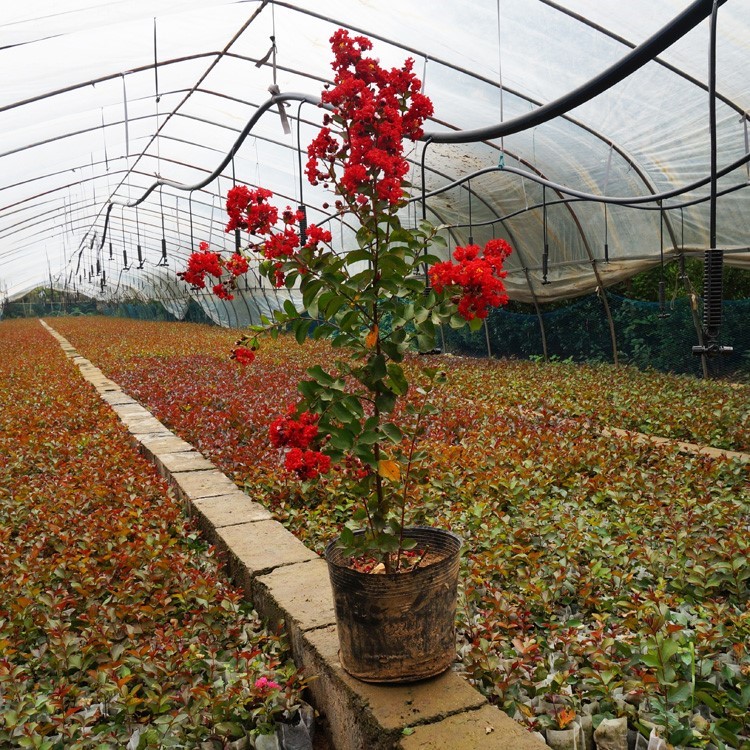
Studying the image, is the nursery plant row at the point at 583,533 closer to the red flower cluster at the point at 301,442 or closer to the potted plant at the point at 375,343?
the potted plant at the point at 375,343

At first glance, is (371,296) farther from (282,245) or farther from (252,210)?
(252,210)

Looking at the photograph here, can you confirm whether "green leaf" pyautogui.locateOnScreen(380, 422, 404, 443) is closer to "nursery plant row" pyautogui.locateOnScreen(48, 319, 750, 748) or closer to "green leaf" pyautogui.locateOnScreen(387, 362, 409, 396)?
"green leaf" pyautogui.locateOnScreen(387, 362, 409, 396)

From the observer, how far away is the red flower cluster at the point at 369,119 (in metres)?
2.43

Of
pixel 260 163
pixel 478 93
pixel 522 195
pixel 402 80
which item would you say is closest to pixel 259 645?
pixel 402 80

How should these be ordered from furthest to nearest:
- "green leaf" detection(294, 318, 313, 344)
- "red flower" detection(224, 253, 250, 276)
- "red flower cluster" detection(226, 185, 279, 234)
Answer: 1. "red flower" detection(224, 253, 250, 276)
2. "red flower cluster" detection(226, 185, 279, 234)
3. "green leaf" detection(294, 318, 313, 344)

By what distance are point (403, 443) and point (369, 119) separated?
348 cm

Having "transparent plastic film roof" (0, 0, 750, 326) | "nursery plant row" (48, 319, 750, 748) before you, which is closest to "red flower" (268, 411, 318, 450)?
"nursery plant row" (48, 319, 750, 748)

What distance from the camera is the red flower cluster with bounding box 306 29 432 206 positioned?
243 cm

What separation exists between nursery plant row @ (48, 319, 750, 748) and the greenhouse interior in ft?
0.07

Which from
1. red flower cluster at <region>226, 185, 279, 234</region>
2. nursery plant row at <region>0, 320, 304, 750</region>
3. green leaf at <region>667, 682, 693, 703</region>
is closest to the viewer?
green leaf at <region>667, 682, 693, 703</region>

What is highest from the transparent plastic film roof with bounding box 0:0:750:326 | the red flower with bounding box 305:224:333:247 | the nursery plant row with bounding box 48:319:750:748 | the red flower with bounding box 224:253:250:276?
the transparent plastic film roof with bounding box 0:0:750:326

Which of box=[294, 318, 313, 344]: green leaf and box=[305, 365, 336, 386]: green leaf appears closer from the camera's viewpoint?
box=[305, 365, 336, 386]: green leaf

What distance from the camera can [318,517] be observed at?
430 centimetres

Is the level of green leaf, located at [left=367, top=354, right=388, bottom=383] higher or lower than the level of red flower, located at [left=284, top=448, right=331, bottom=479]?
higher
